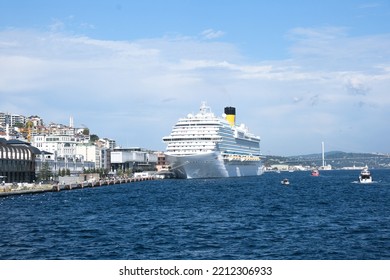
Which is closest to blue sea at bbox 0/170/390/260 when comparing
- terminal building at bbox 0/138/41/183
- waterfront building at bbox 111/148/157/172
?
terminal building at bbox 0/138/41/183

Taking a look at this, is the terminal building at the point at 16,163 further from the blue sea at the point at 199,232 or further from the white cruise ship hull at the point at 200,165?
the blue sea at the point at 199,232

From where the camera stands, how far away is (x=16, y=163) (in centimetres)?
8088

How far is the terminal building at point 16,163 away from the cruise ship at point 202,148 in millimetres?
19469

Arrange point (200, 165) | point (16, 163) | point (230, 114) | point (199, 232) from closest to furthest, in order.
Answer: point (199, 232) → point (16, 163) → point (200, 165) → point (230, 114)

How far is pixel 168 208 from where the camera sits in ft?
136

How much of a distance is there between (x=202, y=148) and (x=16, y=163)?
26010 mm

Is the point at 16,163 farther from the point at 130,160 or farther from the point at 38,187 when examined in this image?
the point at 130,160

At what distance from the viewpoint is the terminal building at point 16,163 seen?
76000 millimetres

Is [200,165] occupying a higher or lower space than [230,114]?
lower

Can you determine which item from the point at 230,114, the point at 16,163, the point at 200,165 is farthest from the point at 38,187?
the point at 230,114

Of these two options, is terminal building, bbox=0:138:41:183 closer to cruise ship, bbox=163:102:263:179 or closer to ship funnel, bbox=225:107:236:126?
cruise ship, bbox=163:102:263:179

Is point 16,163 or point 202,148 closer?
point 16,163

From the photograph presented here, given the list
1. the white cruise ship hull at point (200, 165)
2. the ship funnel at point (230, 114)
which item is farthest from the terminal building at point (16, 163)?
the ship funnel at point (230, 114)

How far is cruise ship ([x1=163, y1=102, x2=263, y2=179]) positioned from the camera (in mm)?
94812
